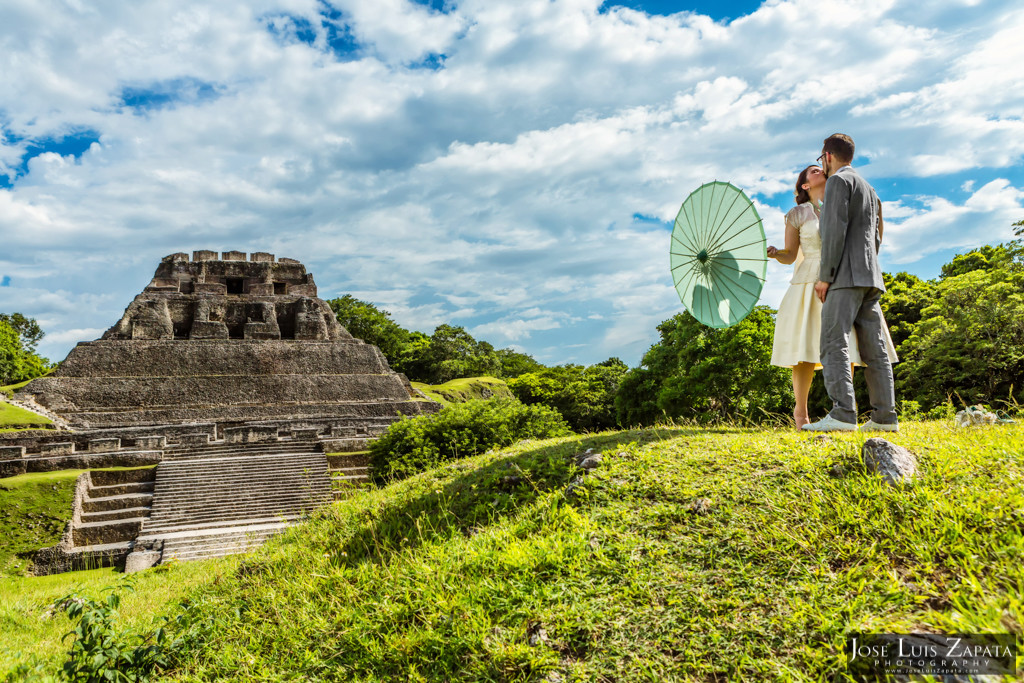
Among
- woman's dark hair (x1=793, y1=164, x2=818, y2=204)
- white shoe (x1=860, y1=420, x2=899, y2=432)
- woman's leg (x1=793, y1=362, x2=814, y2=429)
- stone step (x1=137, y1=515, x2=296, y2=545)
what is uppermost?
woman's dark hair (x1=793, y1=164, x2=818, y2=204)

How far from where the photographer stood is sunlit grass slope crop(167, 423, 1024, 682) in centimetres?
251

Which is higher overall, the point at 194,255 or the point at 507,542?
the point at 194,255

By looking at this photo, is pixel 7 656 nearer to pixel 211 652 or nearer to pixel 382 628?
pixel 211 652

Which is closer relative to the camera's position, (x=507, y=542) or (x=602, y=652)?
(x=602, y=652)

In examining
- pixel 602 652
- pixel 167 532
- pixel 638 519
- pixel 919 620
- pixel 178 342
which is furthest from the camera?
pixel 178 342

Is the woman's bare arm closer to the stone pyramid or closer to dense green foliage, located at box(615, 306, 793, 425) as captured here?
dense green foliage, located at box(615, 306, 793, 425)

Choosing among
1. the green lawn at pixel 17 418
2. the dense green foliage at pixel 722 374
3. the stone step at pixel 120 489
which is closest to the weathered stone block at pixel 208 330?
the green lawn at pixel 17 418

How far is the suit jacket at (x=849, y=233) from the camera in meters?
4.70

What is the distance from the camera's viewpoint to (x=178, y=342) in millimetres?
24172

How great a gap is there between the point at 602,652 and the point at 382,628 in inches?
57.9

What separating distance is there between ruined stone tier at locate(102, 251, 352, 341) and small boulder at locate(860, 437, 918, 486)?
84.7ft

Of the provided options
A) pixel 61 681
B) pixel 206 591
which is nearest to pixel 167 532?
pixel 206 591

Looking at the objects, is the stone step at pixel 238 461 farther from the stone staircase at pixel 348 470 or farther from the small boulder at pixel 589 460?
the small boulder at pixel 589 460

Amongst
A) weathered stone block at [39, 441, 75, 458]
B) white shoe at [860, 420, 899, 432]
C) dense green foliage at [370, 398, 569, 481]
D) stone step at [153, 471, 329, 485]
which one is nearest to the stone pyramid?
stone step at [153, 471, 329, 485]
